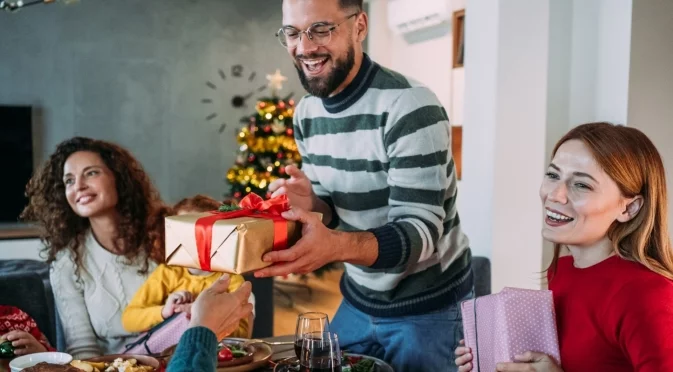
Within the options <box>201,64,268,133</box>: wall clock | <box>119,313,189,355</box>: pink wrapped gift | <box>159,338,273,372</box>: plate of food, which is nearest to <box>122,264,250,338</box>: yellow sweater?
<box>119,313,189,355</box>: pink wrapped gift

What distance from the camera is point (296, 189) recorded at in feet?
5.65

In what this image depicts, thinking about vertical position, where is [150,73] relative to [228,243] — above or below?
above

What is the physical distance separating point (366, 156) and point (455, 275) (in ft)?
1.33

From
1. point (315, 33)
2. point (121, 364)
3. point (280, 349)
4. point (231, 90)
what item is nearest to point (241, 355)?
point (280, 349)

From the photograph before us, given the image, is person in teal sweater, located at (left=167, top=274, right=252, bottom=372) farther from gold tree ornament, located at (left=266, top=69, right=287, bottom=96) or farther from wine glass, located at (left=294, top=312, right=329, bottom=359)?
gold tree ornament, located at (left=266, top=69, right=287, bottom=96)

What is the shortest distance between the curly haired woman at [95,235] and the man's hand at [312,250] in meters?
1.19

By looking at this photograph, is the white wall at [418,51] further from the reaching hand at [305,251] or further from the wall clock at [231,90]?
the reaching hand at [305,251]

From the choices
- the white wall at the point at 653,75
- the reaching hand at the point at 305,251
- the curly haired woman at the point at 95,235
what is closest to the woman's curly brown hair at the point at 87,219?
the curly haired woman at the point at 95,235

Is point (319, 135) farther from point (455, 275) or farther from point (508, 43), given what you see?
point (508, 43)

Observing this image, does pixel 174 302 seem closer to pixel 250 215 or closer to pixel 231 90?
pixel 250 215

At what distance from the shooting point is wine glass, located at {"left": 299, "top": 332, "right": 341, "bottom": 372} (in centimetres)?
133

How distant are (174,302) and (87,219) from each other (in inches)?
20.4

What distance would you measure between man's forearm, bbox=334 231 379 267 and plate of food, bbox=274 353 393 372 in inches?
9.5

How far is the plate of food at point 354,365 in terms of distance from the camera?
150 cm
